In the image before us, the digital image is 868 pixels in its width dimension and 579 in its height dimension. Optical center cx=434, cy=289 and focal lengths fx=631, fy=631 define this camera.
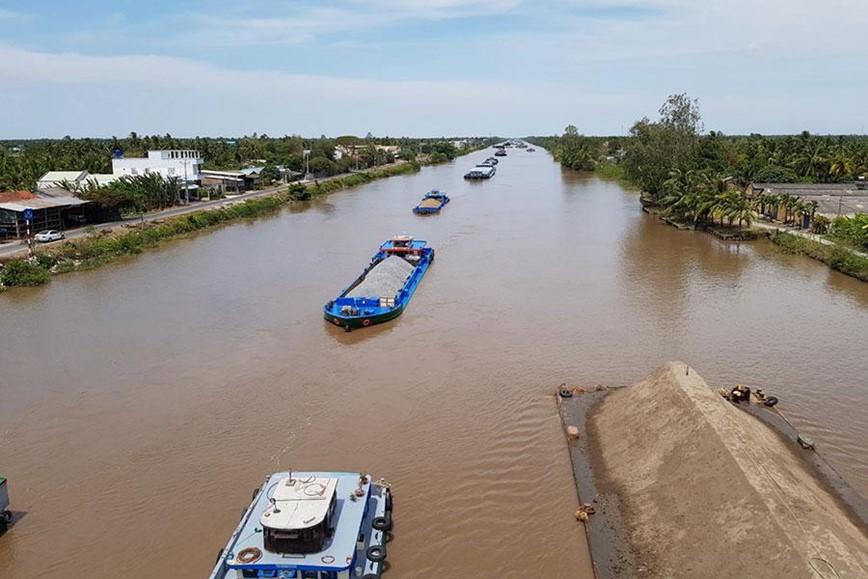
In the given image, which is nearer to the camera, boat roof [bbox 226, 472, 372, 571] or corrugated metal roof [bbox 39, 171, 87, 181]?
boat roof [bbox 226, 472, 372, 571]

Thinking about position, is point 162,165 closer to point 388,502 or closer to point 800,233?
point 800,233

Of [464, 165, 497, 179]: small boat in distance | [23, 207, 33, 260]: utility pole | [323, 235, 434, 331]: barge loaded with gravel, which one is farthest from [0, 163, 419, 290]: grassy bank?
→ [464, 165, 497, 179]: small boat in distance

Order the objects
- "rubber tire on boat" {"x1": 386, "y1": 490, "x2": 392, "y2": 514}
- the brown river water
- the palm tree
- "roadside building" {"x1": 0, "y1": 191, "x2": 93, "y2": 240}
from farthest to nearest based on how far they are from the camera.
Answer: the palm tree < "roadside building" {"x1": 0, "y1": 191, "x2": 93, "y2": 240} < the brown river water < "rubber tire on boat" {"x1": 386, "y1": 490, "x2": 392, "y2": 514}

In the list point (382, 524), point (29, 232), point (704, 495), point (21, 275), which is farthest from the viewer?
point (29, 232)

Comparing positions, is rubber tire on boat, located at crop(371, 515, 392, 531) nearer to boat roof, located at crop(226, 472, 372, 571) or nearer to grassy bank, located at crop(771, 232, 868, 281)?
boat roof, located at crop(226, 472, 372, 571)

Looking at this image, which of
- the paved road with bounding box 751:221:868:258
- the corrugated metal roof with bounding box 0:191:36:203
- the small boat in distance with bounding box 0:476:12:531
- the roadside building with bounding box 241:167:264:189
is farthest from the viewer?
the roadside building with bounding box 241:167:264:189

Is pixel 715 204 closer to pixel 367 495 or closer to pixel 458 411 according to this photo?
pixel 458 411

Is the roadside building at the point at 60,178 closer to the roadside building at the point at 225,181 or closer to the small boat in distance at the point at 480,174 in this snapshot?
the roadside building at the point at 225,181

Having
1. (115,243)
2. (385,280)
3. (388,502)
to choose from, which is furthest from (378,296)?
(115,243)
